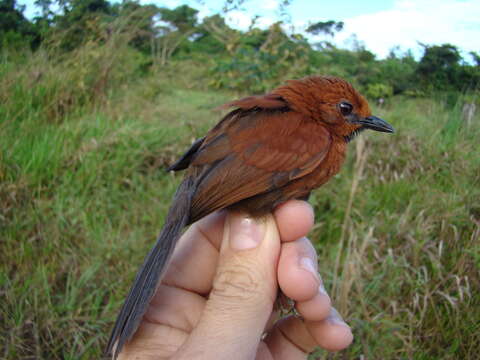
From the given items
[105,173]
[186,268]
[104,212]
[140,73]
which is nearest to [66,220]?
[104,212]

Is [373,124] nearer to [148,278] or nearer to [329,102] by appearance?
[329,102]

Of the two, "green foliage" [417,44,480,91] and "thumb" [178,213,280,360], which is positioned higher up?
"green foliage" [417,44,480,91]

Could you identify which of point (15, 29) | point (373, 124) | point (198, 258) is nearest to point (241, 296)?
point (198, 258)

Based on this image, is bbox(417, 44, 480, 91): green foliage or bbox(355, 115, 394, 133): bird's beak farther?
bbox(417, 44, 480, 91): green foliage

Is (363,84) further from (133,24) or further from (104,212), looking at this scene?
(104,212)

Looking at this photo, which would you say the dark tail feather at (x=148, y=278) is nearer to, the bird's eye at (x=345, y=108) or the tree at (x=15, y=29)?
the bird's eye at (x=345, y=108)

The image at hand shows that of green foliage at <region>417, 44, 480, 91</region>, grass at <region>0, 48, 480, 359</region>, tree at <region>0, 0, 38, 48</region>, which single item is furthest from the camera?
tree at <region>0, 0, 38, 48</region>

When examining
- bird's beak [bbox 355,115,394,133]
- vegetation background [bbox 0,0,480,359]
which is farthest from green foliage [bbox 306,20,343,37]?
bird's beak [bbox 355,115,394,133]

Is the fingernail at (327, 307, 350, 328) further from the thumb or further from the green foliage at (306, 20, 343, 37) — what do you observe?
the green foliage at (306, 20, 343, 37)
